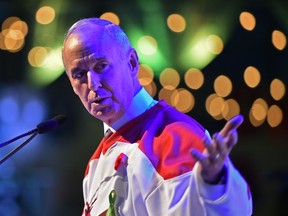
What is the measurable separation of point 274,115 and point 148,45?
129 cm

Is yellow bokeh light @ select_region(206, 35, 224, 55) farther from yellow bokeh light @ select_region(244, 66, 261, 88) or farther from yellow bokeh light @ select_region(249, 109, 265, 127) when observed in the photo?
yellow bokeh light @ select_region(249, 109, 265, 127)

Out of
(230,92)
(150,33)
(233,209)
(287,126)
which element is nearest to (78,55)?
(233,209)

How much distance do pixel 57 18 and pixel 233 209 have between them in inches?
149

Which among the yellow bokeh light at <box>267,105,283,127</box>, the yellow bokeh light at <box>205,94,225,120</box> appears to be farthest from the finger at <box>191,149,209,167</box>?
the yellow bokeh light at <box>267,105,283,127</box>

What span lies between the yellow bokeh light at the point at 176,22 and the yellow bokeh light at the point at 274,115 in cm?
106

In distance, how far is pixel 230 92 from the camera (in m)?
5.11

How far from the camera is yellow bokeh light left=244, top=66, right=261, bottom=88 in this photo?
508 cm

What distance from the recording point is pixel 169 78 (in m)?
5.00

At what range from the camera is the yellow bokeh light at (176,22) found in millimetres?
4844

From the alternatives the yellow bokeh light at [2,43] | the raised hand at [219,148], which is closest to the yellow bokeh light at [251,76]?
the yellow bokeh light at [2,43]

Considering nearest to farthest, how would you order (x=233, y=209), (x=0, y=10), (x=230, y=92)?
1. (x=233, y=209)
2. (x=0, y=10)
3. (x=230, y=92)

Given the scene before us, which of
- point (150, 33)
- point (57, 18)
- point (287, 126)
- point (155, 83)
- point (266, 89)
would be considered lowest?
point (287, 126)

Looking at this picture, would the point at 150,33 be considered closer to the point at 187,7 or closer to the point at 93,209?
the point at 187,7

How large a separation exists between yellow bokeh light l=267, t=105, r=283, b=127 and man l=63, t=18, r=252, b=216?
3698 mm
